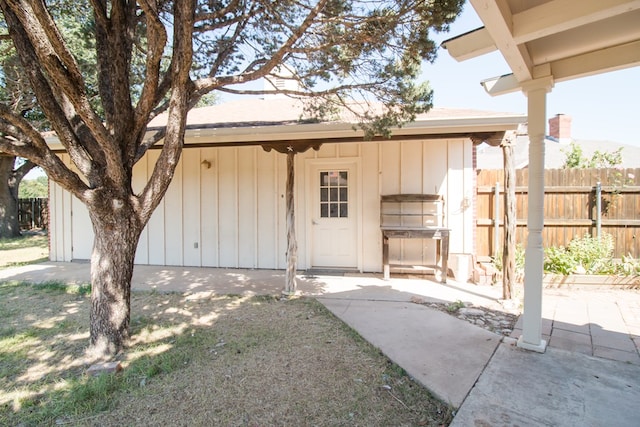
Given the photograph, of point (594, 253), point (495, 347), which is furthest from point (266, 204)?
point (594, 253)

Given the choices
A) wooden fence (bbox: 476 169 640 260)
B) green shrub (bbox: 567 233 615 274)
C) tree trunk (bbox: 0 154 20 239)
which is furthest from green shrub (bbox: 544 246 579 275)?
tree trunk (bbox: 0 154 20 239)

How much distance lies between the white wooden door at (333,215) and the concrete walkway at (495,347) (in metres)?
0.74

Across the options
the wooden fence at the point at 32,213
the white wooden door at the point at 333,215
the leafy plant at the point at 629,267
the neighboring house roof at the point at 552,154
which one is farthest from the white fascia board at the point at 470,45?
the wooden fence at the point at 32,213

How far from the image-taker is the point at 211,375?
2898 mm

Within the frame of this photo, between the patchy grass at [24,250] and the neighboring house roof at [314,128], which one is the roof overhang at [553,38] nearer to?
the neighboring house roof at [314,128]

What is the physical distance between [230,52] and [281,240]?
3.51 meters

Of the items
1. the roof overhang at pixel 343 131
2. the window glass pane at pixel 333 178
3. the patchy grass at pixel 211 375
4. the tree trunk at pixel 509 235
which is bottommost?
the patchy grass at pixel 211 375

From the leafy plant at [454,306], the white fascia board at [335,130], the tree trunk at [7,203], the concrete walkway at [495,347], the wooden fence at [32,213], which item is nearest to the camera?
the concrete walkway at [495,347]

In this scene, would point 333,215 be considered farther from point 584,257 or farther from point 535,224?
point 584,257

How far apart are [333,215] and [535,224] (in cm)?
398

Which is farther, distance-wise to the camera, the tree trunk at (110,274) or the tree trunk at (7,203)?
the tree trunk at (7,203)

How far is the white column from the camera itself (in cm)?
318

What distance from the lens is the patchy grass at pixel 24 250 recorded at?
26.9 feet

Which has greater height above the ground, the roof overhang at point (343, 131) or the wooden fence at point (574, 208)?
the roof overhang at point (343, 131)
